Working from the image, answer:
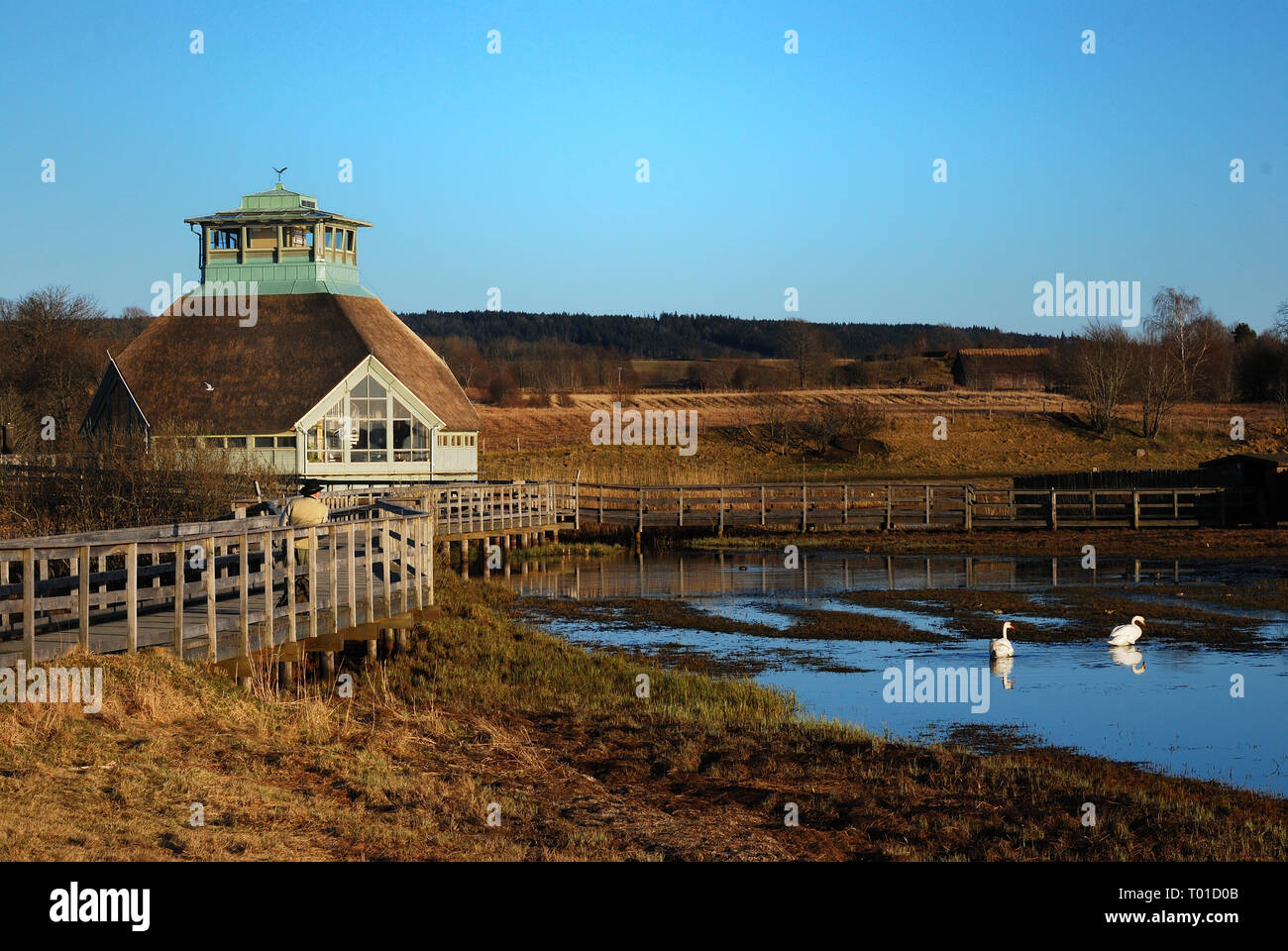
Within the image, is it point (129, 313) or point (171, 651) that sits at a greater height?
point (129, 313)

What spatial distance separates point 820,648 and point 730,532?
2254cm

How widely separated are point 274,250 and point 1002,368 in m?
85.2

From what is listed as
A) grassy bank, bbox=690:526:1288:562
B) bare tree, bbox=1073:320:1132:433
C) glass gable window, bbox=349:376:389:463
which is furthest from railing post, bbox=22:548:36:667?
bare tree, bbox=1073:320:1132:433

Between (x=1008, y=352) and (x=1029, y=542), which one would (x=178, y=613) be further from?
(x=1008, y=352)

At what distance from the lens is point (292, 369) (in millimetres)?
50188

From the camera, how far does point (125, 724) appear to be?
1161cm

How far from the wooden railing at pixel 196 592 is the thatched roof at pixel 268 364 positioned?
2682cm

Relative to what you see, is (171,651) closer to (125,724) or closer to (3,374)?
(125,724)

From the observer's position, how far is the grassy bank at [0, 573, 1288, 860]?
31.1 feet

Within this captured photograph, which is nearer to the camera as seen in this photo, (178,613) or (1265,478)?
(178,613)

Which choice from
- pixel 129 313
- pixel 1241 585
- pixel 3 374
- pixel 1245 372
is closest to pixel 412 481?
pixel 3 374

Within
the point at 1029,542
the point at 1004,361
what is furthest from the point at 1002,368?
the point at 1029,542

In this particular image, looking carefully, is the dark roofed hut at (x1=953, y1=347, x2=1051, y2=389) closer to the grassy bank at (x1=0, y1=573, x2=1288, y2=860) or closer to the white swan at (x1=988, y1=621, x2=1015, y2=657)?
the white swan at (x1=988, y1=621, x2=1015, y2=657)

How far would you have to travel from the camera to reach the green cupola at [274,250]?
54750 mm
